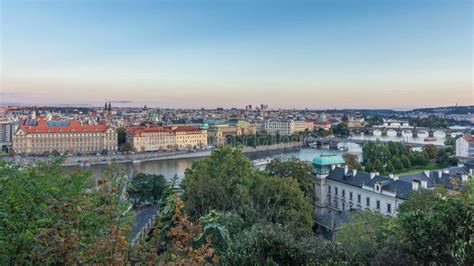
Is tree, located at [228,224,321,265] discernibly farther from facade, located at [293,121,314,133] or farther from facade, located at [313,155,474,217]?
facade, located at [293,121,314,133]

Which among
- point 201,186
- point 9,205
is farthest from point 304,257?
point 201,186

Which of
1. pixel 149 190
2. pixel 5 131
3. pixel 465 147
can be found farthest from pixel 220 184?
pixel 5 131

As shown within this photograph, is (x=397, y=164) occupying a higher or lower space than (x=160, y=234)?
lower

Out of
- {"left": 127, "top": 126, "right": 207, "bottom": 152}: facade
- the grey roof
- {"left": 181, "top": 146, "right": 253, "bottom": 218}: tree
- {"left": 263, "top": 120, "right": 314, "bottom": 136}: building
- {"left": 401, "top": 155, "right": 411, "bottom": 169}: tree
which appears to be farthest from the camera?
{"left": 263, "top": 120, "right": 314, "bottom": 136}: building

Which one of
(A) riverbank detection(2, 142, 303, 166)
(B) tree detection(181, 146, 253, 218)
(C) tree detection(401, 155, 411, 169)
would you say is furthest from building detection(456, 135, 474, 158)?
(B) tree detection(181, 146, 253, 218)

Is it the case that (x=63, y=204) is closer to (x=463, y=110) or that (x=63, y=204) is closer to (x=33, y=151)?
(x=33, y=151)

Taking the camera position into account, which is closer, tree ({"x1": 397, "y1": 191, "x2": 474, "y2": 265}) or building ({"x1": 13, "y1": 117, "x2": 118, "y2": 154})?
tree ({"x1": 397, "y1": 191, "x2": 474, "y2": 265})

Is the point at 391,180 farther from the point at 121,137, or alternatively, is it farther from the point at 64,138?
the point at 121,137
